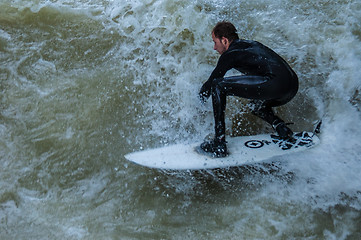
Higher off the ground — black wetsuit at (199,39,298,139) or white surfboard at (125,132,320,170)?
black wetsuit at (199,39,298,139)

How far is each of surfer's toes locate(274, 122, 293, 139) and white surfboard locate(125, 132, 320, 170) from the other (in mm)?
52

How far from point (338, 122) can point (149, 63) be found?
2.38m

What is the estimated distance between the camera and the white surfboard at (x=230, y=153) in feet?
11.1

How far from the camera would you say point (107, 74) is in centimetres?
461

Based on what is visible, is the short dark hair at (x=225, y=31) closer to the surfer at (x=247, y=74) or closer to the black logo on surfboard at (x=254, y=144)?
the surfer at (x=247, y=74)

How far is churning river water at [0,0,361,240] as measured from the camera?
338 cm

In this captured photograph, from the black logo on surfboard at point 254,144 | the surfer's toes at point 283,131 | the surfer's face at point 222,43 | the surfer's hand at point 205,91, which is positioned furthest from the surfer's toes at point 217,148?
the surfer's face at point 222,43

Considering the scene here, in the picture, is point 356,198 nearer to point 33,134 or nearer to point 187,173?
point 187,173

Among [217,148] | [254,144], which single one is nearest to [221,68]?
[217,148]

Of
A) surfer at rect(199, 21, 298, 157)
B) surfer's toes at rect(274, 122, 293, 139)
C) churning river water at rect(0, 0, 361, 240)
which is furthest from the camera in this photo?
surfer's toes at rect(274, 122, 293, 139)

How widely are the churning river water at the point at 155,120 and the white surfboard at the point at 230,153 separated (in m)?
0.16

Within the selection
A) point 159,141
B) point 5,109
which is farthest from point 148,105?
point 5,109

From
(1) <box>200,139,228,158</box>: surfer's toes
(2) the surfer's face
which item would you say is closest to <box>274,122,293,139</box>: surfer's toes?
(1) <box>200,139,228,158</box>: surfer's toes

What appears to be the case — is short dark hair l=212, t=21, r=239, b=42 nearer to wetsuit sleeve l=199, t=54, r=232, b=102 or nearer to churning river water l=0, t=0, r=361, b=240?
wetsuit sleeve l=199, t=54, r=232, b=102
